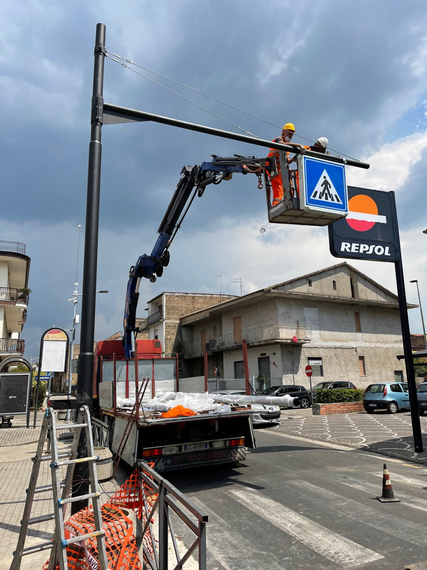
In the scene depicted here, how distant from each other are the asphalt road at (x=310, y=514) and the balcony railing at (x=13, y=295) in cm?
2990

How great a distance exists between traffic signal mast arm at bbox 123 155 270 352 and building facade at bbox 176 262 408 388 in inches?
726

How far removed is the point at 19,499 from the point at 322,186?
25.4 ft

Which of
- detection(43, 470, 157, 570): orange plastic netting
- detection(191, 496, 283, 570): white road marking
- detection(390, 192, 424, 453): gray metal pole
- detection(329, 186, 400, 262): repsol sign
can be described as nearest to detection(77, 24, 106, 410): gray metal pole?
detection(43, 470, 157, 570): orange plastic netting

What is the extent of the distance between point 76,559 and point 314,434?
39.7ft

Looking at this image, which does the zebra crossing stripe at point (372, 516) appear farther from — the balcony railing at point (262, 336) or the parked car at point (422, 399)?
the balcony railing at point (262, 336)

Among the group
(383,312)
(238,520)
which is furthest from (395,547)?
(383,312)

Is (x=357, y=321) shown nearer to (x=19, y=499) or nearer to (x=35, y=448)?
(x=35, y=448)

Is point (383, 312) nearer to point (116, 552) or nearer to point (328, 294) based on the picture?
point (328, 294)

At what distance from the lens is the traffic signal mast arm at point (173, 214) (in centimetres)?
976

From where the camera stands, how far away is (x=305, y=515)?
5.78 metres

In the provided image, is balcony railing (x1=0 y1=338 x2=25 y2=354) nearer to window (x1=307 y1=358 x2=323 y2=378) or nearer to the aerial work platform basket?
window (x1=307 y1=358 x2=323 y2=378)

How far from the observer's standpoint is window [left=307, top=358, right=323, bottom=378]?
31.4m

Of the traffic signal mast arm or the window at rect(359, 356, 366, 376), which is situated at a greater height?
the traffic signal mast arm

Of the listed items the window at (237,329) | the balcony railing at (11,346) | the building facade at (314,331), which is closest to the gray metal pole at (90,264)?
the building facade at (314,331)
